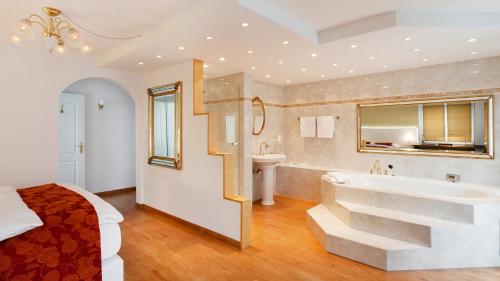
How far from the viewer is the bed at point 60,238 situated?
158 centimetres

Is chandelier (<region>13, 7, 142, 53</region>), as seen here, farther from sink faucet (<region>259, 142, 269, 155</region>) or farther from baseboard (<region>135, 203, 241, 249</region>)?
sink faucet (<region>259, 142, 269, 155</region>)

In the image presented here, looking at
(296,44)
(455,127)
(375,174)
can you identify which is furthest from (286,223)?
(455,127)

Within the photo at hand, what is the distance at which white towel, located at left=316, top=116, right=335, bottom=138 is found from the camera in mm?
5039

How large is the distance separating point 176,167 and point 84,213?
6.38 feet

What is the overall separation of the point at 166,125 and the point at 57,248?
8.53 feet

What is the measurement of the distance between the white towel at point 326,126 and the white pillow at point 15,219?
4.49 meters

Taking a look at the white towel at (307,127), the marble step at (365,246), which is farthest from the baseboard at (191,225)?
the white towel at (307,127)

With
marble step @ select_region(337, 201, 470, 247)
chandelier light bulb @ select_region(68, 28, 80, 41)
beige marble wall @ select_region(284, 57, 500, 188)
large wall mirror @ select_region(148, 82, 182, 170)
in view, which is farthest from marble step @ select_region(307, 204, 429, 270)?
chandelier light bulb @ select_region(68, 28, 80, 41)

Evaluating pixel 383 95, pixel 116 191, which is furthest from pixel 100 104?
pixel 383 95

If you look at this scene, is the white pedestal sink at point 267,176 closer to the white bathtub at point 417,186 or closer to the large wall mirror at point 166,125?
the white bathtub at point 417,186

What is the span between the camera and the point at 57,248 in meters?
1.70

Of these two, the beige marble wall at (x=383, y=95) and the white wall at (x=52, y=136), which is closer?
the white wall at (x=52, y=136)

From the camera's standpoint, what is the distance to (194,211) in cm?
362

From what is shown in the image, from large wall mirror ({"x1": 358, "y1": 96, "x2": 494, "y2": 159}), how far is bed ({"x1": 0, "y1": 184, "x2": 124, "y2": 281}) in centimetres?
426
